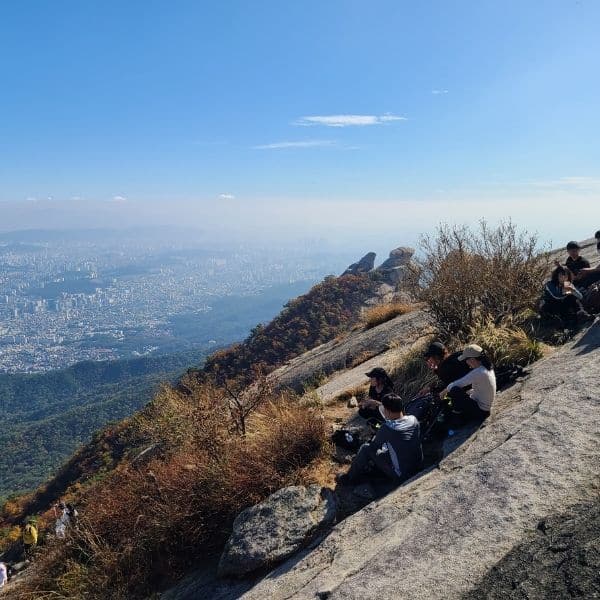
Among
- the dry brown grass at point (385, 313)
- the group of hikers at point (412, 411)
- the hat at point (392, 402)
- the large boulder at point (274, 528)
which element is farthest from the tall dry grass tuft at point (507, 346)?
the dry brown grass at point (385, 313)

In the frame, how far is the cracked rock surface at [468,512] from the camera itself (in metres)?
3.69

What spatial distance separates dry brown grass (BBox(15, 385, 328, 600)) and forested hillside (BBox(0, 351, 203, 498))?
96.2 ft

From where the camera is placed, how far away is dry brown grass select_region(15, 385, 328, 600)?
18.8ft

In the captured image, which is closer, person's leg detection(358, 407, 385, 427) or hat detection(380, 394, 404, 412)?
hat detection(380, 394, 404, 412)

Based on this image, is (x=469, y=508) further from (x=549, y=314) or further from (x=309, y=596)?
(x=549, y=314)

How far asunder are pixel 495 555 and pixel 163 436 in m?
7.27

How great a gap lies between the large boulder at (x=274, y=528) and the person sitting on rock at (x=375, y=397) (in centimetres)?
197

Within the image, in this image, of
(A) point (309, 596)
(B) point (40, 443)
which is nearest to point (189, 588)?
(A) point (309, 596)

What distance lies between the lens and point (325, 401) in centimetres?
977

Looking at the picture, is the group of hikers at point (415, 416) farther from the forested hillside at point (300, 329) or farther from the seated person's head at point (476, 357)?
the forested hillside at point (300, 329)

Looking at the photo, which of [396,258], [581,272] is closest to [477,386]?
[581,272]

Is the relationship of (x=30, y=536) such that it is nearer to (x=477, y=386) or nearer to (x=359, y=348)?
(x=359, y=348)

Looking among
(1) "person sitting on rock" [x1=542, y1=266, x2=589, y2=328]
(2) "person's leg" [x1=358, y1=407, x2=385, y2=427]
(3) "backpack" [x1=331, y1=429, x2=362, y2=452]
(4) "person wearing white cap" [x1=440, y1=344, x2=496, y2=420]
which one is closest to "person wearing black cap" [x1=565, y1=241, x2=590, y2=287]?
(1) "person sitting on rock" [x1=542, y1=266, x2=589, y2=328]

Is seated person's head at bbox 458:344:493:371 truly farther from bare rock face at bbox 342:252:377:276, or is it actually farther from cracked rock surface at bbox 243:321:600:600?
bare rock face at bbox 342:252:377:276
